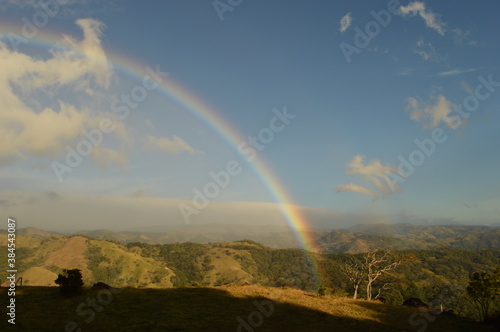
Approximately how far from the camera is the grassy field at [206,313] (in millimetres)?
21812

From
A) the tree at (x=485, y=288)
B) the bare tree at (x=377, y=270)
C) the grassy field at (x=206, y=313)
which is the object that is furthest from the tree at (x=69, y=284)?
the tree at (x=485, y=288)

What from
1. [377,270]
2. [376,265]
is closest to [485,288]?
[376,265]

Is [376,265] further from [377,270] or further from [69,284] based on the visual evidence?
[69,284]

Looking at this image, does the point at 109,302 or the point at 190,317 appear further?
the point at 109,302

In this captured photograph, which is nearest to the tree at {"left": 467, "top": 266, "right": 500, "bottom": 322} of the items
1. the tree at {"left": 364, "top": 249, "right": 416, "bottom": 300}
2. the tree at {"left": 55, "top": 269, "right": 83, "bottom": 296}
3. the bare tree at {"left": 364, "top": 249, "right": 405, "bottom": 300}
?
the tree at {"left": 364, "top": 249, "right": 416, "bottom": 300}

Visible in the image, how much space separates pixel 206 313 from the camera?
2567 cm

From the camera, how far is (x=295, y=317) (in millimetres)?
26094

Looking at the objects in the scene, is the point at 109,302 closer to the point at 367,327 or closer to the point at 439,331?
the point at 367,327

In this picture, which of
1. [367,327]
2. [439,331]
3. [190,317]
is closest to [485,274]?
[439,331]

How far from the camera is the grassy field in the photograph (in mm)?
21812

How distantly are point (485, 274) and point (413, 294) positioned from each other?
190766 millimetres

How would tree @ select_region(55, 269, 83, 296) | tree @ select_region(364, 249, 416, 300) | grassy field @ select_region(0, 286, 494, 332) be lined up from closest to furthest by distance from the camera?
grassy field @ select_region(0, 286, 494, 332), tree @ select_region(55, 269, 83, 296), tree @ select_region(364, 249, 416, 300)

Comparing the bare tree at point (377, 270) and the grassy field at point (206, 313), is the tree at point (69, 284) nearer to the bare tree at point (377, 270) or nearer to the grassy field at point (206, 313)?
the grassy field at point (206, 313)

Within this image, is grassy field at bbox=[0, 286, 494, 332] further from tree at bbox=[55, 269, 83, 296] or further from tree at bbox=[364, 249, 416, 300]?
tree at bbox=[364, 249, 416, 300]
